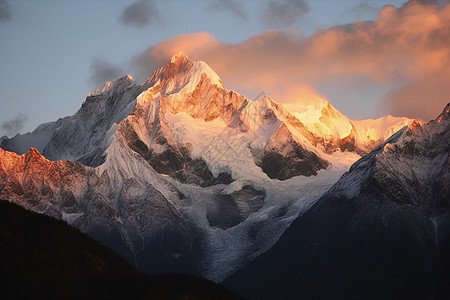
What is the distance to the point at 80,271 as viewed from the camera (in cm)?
14950

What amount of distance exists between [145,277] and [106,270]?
224 inches

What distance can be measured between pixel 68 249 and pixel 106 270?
5848 mm

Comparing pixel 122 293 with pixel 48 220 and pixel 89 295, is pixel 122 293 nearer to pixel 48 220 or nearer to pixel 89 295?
pixel 89 295

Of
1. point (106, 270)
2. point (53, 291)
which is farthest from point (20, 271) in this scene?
point (106, 270)

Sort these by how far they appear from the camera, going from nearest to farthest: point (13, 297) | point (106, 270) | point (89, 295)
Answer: point (13, 297)
point (89, 295)
point (106, 270)

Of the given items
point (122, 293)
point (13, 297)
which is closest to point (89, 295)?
point (122, 293)

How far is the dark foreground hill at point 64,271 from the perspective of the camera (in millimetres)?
140375

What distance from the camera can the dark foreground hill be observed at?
5527 inches

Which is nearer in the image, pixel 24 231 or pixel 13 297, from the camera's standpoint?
pixel 13 297

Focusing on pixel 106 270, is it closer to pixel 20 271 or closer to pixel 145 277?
pixel 145 277

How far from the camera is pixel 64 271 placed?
14725 centimetres

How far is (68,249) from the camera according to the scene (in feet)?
502

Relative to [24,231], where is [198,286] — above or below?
below

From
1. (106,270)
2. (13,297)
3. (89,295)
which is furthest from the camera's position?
(106,270)
